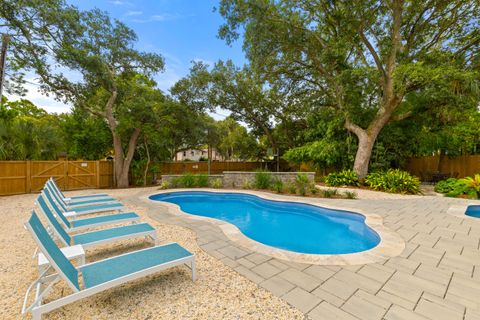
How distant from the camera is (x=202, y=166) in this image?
A: 1709 centimetres

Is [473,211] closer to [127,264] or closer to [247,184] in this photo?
[247,184]

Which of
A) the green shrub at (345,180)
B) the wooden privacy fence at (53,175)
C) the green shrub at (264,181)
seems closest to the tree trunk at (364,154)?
the green shrub at (345,180)

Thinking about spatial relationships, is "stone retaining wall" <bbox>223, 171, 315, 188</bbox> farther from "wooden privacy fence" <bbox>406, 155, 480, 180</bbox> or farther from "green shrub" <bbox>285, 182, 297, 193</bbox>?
"wooden privacy fence" <bbox>406, 155, 480, 180</bbox>

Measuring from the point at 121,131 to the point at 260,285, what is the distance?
36.8 ft

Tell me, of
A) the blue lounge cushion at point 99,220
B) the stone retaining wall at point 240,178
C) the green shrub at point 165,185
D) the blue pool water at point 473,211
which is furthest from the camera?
the green shrub at point 165,185

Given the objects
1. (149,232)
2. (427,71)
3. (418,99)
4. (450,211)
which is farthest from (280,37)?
(149,232)

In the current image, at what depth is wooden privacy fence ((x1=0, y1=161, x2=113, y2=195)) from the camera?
8477 mm

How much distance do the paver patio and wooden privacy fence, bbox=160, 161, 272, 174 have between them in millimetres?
11578

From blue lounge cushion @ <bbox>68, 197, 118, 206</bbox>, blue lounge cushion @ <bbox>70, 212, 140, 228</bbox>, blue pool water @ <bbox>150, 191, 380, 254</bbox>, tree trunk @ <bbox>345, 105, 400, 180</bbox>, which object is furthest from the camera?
tree trunk @ <bbox>345, 105, 400, 180</bbox>

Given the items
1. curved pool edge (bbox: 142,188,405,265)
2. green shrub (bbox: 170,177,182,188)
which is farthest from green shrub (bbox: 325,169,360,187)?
green shrub (bbox: 170,177,182,188)

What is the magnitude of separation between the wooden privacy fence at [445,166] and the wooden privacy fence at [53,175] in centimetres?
1898

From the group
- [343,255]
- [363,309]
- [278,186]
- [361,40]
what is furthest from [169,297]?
[361,40]

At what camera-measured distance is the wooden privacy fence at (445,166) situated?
1098cm

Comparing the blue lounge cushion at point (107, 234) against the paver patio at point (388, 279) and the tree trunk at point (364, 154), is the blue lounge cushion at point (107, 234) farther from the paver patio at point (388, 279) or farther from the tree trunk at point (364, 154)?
the tree trunk at point (364, 154)
